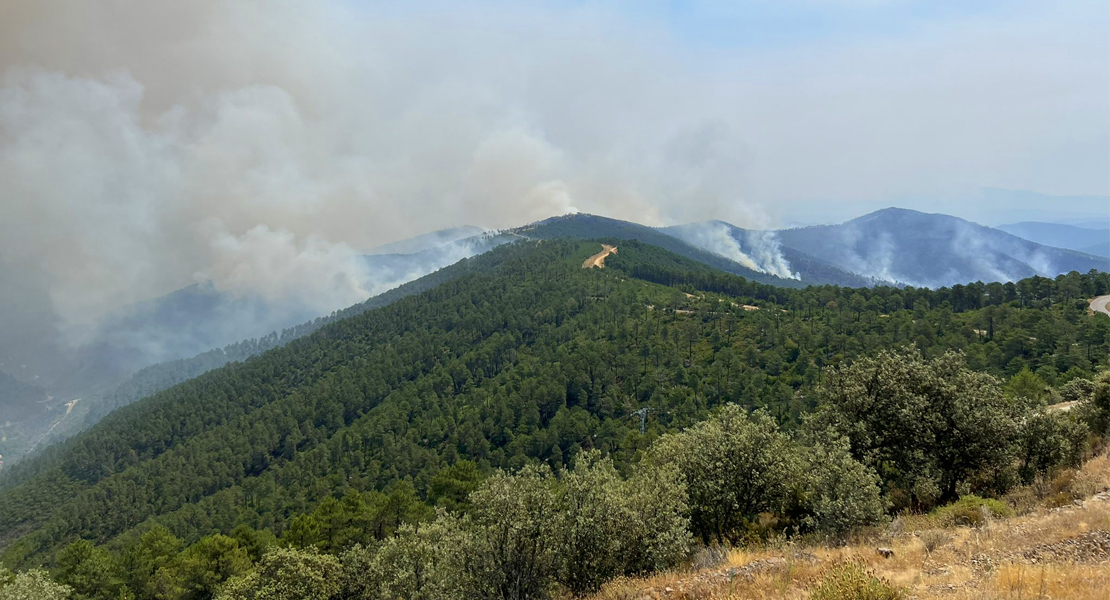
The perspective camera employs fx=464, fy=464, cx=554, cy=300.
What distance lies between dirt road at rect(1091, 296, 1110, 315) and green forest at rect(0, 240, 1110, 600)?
4426 mm

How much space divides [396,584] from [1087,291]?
188 m

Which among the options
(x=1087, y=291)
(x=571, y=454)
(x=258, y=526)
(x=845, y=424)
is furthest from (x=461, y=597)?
(x=1087, y=291)

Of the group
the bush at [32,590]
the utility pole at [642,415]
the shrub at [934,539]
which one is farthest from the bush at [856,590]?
the utility pole at [642,415]

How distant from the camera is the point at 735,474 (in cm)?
2808

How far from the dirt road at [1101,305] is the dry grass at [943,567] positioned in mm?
135302

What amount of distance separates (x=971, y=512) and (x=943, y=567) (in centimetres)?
964

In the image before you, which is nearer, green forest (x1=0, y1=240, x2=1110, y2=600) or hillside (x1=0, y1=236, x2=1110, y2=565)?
green forest (x1=0, y1=240, x2=1110, y2=600)

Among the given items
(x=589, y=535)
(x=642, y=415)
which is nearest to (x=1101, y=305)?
(x=642, y=415)

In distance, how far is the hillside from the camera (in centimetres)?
11338

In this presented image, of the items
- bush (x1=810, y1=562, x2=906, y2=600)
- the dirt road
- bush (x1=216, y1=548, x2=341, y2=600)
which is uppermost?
bush (x1=810, y1=562, x2=906, y2=600)

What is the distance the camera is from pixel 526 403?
142500mm

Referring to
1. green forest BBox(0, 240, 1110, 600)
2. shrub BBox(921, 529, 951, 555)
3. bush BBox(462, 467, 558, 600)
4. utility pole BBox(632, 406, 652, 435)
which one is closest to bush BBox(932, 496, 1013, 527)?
green forest BBox(0, 240, 1110, 600)

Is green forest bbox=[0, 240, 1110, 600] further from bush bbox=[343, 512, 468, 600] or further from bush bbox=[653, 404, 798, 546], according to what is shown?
bush bbox=[343, 512, 468, 600]

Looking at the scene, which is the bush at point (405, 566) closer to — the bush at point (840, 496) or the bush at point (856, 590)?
the bush at point (840, 496)
